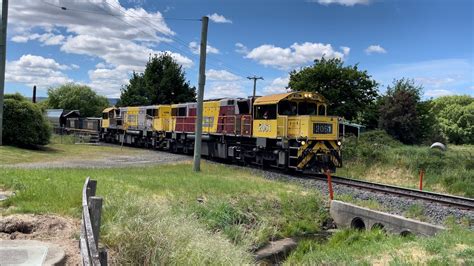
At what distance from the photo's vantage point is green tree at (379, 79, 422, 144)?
1592 inches

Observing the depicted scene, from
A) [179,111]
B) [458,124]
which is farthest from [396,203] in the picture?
[458,124]

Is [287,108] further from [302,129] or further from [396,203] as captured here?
[396,203]

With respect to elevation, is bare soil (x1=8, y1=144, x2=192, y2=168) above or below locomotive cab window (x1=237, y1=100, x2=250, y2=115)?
below

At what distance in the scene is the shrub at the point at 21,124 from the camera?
91.2 feet

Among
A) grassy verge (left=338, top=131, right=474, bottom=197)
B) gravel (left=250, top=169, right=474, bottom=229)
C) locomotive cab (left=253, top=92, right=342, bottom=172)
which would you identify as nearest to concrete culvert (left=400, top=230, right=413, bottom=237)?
gravel (left=250, top=169, right=474, bottom=229)

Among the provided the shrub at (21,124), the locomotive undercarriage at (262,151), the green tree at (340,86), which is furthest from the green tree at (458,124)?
the shrub at (21,124)

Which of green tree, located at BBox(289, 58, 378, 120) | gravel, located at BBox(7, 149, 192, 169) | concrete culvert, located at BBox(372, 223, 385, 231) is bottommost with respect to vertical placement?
concrete culvert, located at BBox(372, 223, 385, 231)

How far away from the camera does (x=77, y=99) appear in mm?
96875

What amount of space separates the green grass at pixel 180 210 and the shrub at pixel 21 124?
16.5 metres

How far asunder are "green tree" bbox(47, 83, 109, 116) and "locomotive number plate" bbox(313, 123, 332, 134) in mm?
81425

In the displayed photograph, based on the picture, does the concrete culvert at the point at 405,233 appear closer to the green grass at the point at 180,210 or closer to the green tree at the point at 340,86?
the green grass at the point at 180,210

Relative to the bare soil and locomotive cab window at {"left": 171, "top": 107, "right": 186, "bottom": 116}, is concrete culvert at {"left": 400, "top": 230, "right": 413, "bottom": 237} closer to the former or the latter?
the bare soil

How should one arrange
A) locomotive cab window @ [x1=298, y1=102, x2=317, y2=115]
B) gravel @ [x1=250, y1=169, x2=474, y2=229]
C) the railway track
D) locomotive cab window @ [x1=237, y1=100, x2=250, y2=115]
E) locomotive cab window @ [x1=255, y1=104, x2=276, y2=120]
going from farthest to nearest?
locomotive cab window @ [x1=237, y1=100, x2=250, y2=115], locomotive cab window @ [x1=298, y1=102, x2=317, y2=115], locomotive cab window @ [x1=255, y1=104, x2=276, y2=120], the railway track, gravel @ [x1=250, y1=169, x2=474, y2=229]

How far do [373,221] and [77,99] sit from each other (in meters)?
93.0
